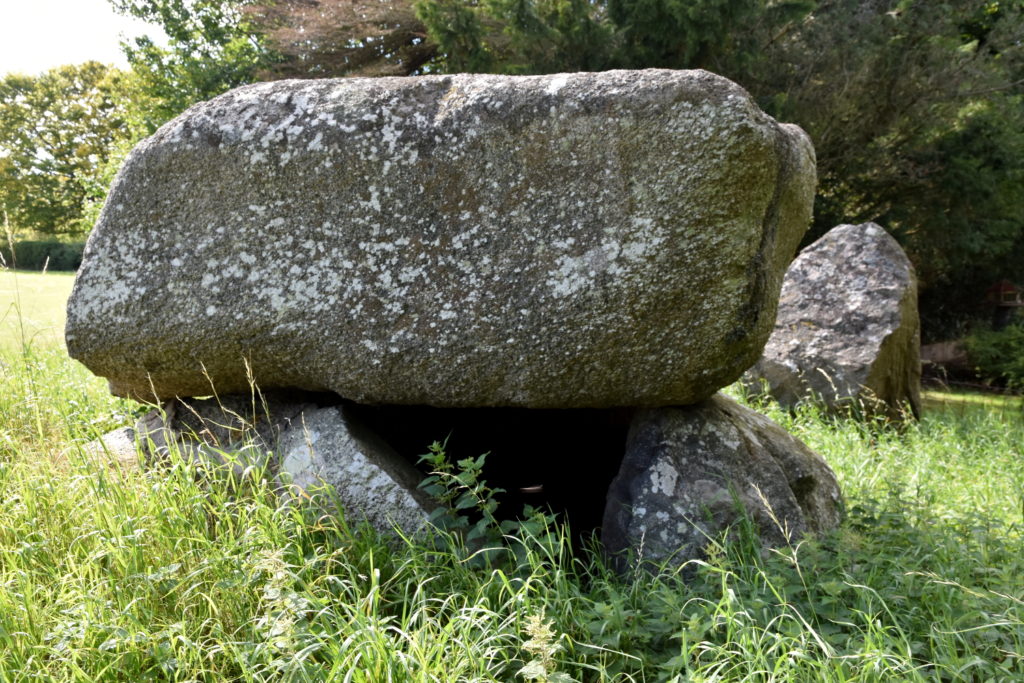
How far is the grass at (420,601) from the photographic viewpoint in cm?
191

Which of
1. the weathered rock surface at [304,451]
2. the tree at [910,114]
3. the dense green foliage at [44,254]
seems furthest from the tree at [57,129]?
the weathered rock surface at [304,451]

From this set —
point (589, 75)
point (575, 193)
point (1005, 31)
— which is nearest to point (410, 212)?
point (575, 193)

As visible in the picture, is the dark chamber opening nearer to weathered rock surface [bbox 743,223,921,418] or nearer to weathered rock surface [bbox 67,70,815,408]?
weathered rock surface [bbox 67,70,815,408]

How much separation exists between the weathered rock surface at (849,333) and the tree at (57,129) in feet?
76.9

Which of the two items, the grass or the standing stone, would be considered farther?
the standing stone

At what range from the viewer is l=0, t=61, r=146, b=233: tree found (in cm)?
2366

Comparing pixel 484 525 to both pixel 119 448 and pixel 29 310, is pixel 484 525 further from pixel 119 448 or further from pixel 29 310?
pixel 29 310

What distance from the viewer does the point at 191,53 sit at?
493 inches

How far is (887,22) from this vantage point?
916cm

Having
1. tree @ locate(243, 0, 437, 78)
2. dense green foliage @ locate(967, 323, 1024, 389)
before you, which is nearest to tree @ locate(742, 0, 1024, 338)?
dense green foliage @ locate(967, 323, 1024, 389)

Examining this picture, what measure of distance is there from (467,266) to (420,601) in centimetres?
110

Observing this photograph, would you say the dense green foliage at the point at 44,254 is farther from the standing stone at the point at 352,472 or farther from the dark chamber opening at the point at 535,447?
the standing stone at the point at 352,472

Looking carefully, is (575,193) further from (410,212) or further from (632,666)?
(632,666)

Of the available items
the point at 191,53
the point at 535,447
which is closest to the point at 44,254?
the point at 191,53
